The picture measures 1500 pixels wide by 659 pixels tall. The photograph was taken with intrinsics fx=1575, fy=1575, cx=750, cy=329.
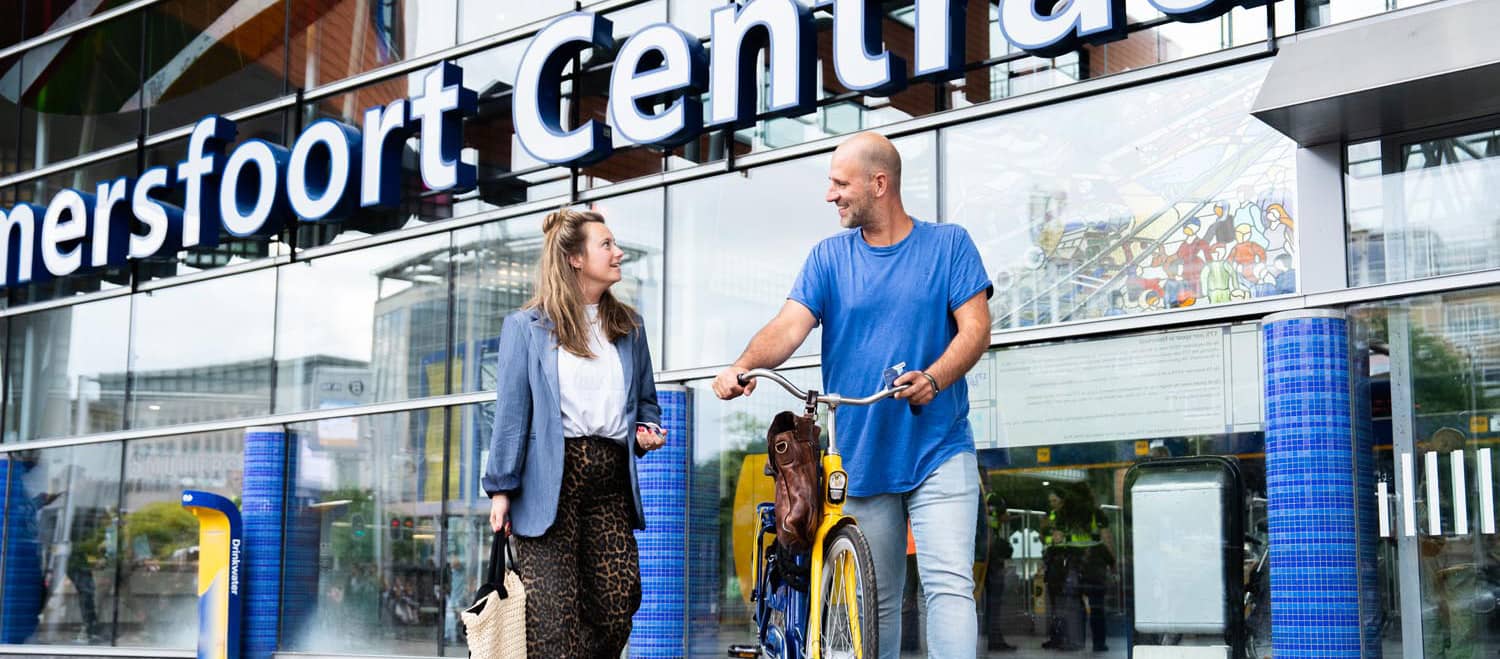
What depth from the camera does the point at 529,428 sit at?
15.9 feet

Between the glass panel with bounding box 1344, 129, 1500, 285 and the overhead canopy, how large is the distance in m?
0.13

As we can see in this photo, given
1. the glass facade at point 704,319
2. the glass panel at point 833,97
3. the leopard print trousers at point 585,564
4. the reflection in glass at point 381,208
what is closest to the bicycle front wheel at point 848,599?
the glass facade at point 704,319

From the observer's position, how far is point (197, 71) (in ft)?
49.8

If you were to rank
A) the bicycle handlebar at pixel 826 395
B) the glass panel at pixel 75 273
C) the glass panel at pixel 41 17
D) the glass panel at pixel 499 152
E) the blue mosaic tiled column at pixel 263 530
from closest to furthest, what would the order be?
the bicycle handlebar at pixel 826 395 < the glass panel at pixel 499 152 < the blue mosaic tiled column at pixel 263 530 < the glass panel at pixel 75 273 < the glass panel at pixel 41 17

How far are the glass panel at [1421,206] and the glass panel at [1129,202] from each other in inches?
13.1

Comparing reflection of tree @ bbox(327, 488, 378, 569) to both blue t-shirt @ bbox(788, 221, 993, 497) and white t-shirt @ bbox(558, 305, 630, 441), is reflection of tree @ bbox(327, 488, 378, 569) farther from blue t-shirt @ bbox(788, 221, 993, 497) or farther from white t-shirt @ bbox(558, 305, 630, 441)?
blue t-shirt @ bbox(788, 221, 993, 497)

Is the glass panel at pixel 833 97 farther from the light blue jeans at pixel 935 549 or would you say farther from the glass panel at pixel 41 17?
the glass panel at pixel 41 17

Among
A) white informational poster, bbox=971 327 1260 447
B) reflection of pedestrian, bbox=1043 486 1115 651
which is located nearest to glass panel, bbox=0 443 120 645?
white informational poster, bbox=971 327 1260 447

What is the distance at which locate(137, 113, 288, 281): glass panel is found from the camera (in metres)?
13.8

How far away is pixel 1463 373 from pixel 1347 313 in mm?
592

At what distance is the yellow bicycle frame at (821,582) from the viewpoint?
433 centimetres

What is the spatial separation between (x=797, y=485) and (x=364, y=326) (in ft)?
29.3

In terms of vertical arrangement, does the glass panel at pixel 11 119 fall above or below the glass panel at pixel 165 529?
above

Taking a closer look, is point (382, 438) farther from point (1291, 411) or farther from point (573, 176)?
point (1291, 411)
